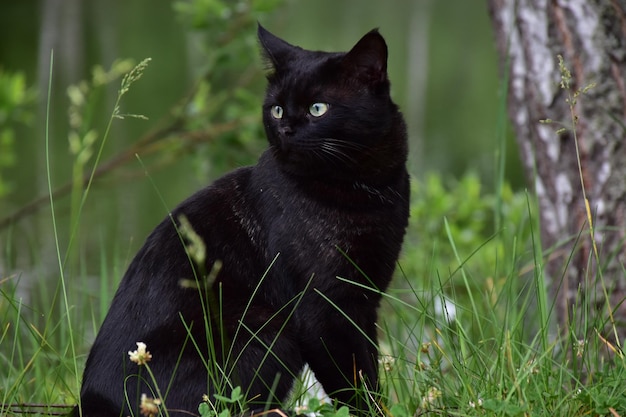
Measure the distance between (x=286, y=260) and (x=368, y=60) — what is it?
0.56 m

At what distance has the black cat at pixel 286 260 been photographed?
1966 mm

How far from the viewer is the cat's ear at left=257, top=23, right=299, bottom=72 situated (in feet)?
7.73

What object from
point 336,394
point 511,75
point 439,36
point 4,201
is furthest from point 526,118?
point 439,36

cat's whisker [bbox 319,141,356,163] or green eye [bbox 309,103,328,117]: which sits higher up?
green eye [bbox 309,103,328,117]

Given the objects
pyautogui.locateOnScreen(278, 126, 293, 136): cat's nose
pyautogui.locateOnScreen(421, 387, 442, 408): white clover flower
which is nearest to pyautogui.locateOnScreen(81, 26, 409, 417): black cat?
pyautogui.locateOnScreen(278, 126, 293, 136): cat's nose

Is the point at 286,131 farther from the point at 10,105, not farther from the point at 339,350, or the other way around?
the point at 10,105

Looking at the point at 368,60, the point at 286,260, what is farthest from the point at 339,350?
the point at 368,60

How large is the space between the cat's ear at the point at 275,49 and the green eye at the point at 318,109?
18cm

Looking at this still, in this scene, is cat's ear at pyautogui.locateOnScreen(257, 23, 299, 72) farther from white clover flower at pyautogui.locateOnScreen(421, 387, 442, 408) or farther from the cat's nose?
white clover flower at pyautogui.locateOnScreen(421, 387, 442, 408)

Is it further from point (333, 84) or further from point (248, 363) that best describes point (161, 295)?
point (333, 84)

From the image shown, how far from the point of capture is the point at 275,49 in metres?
2.37

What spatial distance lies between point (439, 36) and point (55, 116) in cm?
957

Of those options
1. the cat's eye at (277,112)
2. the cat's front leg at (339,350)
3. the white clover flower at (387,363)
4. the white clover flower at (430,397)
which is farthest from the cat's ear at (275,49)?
the white clover flower at (430,397)

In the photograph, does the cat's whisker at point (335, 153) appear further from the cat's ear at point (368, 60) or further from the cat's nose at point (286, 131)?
the cat's ear at point (368, 60)
